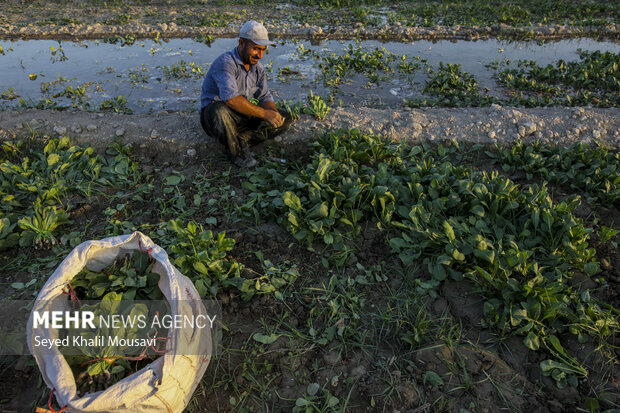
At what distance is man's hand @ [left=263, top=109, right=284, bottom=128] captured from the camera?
4.15 meters

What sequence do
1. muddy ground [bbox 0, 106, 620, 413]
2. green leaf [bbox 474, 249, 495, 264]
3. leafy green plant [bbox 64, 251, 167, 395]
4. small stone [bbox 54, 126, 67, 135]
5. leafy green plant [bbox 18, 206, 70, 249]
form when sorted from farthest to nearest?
small stone [bbox 54, 126, 67, 135]
leafy green plant [bbox 18, 206, 70, 249]
green leaf [bbox 474, 249, 495, 264]
muddy ground [bbox 0, 106, 620, 413]
leafy green plant [bbox 64, 251, 167, 395]

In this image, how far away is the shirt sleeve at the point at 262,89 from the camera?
4432mm

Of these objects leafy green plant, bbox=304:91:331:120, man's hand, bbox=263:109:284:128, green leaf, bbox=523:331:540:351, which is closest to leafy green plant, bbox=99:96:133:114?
man's hand, bbox=263:109:284:128

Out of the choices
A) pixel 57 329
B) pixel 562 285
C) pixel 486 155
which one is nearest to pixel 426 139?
pixel 486 155

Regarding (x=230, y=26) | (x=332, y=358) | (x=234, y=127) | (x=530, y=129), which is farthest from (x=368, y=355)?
(x=230, y=26)

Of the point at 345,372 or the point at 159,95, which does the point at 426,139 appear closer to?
the point at 345,372

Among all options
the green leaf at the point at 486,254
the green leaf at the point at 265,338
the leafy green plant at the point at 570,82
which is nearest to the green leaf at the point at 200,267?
the green leaf at the point at 265,338

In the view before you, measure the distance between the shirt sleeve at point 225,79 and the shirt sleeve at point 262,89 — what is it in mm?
462

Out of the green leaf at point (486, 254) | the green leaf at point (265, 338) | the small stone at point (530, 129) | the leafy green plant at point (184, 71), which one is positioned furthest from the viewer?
the leafy green plant at point (184, 71)

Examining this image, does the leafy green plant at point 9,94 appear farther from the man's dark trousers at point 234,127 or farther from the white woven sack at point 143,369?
the white woven sack at point 143,369

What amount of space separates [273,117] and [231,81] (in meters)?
0.57

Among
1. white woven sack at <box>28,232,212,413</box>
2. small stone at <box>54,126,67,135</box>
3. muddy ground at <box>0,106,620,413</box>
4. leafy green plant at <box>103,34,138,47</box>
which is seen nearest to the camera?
white woven sack at <box>28,232,212,413</box>

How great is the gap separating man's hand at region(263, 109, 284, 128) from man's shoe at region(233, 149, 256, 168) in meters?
0.42

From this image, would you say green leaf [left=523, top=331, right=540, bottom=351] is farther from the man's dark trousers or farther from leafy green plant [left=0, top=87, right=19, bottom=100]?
leafy green plant [left=0, top=87, right=19, bottom=100]
